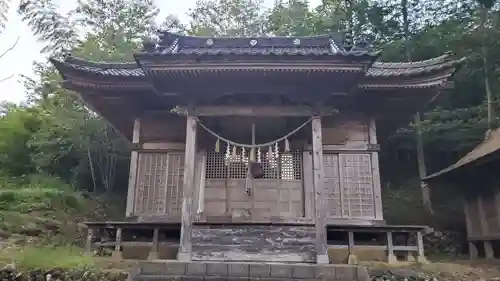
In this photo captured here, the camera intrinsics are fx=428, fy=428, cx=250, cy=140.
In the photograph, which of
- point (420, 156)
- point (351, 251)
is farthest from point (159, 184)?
point (420, 156)

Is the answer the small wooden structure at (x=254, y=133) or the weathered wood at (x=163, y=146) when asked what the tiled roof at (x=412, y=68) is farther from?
the weathered wood at (x=163, y=146)

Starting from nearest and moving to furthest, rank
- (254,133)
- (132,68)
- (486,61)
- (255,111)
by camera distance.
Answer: (255,111) → (254,133) → (132,68) → (486,61)

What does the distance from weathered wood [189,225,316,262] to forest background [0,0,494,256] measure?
7561 millimetres

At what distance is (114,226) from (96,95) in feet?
10.8

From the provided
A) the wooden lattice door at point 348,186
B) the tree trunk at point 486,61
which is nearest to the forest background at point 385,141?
the tree trunk at point 486,61

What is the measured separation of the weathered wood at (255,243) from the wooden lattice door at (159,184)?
1706mm

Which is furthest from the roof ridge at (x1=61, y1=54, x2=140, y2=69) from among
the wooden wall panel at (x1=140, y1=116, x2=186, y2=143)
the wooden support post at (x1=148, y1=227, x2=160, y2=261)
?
the wooden support post at (x1=148, y1=227, x2=160, y2=261)

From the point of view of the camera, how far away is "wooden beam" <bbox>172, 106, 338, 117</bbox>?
371 inches

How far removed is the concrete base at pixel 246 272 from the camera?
23.4 feet

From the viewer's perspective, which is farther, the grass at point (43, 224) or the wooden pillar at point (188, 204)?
the wooden pillar at point (188, 204)

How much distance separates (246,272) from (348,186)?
13.8 ft

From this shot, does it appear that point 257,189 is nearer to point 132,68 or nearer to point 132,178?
point 132,178

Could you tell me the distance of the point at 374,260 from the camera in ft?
30.2

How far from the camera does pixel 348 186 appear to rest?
10.4 metres
